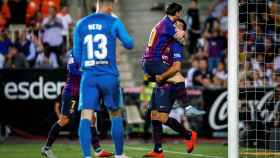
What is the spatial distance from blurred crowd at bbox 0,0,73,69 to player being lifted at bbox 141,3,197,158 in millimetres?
8446

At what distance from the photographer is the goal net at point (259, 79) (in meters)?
18.6

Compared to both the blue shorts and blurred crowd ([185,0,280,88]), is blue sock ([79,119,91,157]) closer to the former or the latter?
the blue shorts

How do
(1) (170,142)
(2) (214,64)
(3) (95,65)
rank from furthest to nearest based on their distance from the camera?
(2) (214,64) → (1) (170,142) → (3) (95,65)

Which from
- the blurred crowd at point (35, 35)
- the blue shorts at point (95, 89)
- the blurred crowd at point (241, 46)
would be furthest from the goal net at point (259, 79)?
the blue shorts at point (95, 89)

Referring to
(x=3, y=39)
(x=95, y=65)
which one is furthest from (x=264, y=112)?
(x=95, y=65)

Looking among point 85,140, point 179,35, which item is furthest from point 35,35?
point 85,140

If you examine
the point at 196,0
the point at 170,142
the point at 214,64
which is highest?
the point at 196,0

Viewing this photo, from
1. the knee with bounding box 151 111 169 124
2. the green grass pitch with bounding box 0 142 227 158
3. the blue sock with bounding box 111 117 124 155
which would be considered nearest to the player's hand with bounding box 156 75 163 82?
the knee with bounding box 151 111 169 124

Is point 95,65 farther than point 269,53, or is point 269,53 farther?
point 269,53

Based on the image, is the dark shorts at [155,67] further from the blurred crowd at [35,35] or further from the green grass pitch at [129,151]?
the blurred crowd at [35,35]

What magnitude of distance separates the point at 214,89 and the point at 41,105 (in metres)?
4.22

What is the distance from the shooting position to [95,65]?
11.9 metres

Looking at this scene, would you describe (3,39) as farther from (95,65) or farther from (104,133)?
(95,65)

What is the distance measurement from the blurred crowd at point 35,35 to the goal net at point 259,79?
4.80 m
